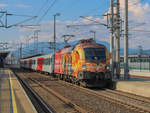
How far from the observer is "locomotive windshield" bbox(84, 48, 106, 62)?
1611cm

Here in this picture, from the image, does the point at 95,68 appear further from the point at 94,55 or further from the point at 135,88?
the point at 135,88

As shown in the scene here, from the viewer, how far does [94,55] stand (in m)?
16.3

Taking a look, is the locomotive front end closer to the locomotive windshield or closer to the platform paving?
the locomotive windshield

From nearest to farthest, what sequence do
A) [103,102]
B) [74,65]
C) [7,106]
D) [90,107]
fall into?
1. [7,106]
2. [90,107]
3. [103,102]
4. [74,65]

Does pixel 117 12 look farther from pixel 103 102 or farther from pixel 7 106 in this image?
pixel 7 106

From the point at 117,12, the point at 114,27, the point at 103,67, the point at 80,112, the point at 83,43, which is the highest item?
the point at 117,12

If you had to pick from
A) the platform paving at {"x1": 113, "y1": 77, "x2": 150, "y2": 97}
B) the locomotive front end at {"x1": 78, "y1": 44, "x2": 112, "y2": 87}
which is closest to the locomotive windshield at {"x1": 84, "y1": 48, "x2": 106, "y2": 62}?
the locomotive front end at {"x1": 78, "y1": 44, "x2": 112, "y2": 87}

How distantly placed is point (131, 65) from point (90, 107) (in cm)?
2556

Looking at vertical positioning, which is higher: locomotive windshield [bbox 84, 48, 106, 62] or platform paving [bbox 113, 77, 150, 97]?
locomotive windshield [bbox 84, 48, 106, 62]

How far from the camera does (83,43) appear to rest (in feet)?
57.3

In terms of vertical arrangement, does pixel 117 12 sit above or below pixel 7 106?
above

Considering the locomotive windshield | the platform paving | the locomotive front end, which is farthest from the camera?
the locomotive windshield

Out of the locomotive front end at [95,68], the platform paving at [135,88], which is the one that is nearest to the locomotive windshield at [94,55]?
the locomotive front end at [95,68]

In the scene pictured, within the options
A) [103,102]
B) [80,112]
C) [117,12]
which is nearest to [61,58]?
[117,12]
